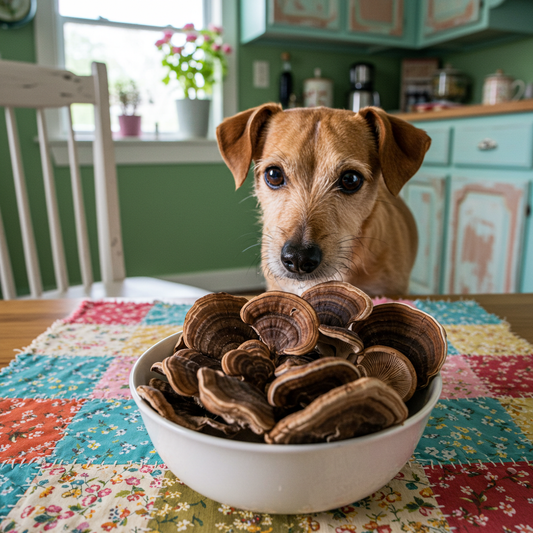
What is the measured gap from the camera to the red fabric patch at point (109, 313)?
0.83 metres

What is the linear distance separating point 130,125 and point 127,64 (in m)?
0.42

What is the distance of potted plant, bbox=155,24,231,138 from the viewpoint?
2.79 metres

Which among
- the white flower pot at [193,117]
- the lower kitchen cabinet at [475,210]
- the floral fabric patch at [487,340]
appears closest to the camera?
the floral fabric patch at [487,340]

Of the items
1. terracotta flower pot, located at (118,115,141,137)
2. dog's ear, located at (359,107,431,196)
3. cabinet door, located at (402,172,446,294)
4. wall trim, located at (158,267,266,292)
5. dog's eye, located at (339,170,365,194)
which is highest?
terracotta flower pot, located at (118,115,141,137)

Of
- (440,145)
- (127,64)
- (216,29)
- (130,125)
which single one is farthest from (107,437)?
(127,64)

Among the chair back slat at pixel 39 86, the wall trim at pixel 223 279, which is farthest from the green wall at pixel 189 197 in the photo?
the chair back slat at pixel 39 86

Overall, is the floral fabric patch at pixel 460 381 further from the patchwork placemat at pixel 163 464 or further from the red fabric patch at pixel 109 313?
the red fabric patch at pixel 109 313

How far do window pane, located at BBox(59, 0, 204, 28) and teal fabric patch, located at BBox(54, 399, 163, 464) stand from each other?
290cm

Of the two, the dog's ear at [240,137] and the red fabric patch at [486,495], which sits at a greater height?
the dog's ear at [240,137]

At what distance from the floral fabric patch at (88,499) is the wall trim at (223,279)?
9.26ft

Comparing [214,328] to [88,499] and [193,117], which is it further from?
[193,117]

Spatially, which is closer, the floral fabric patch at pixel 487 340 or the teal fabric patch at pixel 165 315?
the floral fabric patch at pixel 487 340

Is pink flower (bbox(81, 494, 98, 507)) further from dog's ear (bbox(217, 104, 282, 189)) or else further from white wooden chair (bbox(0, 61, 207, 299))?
white wooden chair (bbox(0, 61, 207, 299))

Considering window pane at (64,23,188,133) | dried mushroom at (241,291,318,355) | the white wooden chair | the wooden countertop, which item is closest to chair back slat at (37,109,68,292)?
the white wooden chair
